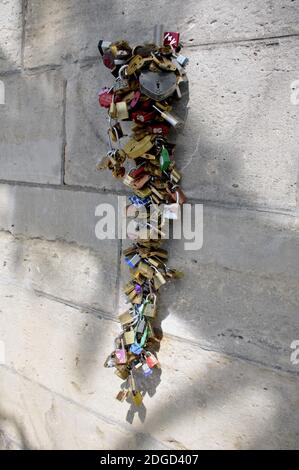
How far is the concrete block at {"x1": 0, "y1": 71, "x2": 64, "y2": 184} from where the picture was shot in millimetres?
1622

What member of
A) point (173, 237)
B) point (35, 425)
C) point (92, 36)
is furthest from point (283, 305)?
point (35, 425)

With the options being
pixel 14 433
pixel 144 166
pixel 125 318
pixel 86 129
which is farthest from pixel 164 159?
pixel 14 433

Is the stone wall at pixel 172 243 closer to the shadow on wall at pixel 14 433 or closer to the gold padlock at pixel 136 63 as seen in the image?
the shadow on wall at pixel 14 433

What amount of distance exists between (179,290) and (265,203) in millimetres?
396

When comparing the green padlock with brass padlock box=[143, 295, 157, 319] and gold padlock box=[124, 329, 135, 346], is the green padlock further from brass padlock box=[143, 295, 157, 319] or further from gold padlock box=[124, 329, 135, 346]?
gold padlock box=[124, 329, 135, 346]

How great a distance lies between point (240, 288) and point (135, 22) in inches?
35.4

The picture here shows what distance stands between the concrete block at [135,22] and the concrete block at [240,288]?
50cm

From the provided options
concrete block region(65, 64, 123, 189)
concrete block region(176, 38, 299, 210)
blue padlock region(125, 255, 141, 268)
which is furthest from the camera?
concrete block region(65, 64, 123, 189)

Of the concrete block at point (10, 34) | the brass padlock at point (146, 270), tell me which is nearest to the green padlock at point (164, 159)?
the brass padlock at point (146, 270)

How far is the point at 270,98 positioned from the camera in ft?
3.79

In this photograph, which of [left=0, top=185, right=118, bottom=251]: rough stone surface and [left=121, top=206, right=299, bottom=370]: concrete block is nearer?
[left=121, top=206, right=299, bottom=370]: concrete block

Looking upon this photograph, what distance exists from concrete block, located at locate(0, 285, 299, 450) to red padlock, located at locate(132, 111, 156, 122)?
28.0 inches

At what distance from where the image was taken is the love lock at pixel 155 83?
3.86 ft

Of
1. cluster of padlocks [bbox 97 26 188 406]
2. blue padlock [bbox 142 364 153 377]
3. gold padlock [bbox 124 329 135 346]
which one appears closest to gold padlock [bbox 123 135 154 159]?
cluster of padlocks [bbox 97 26 188 406]
